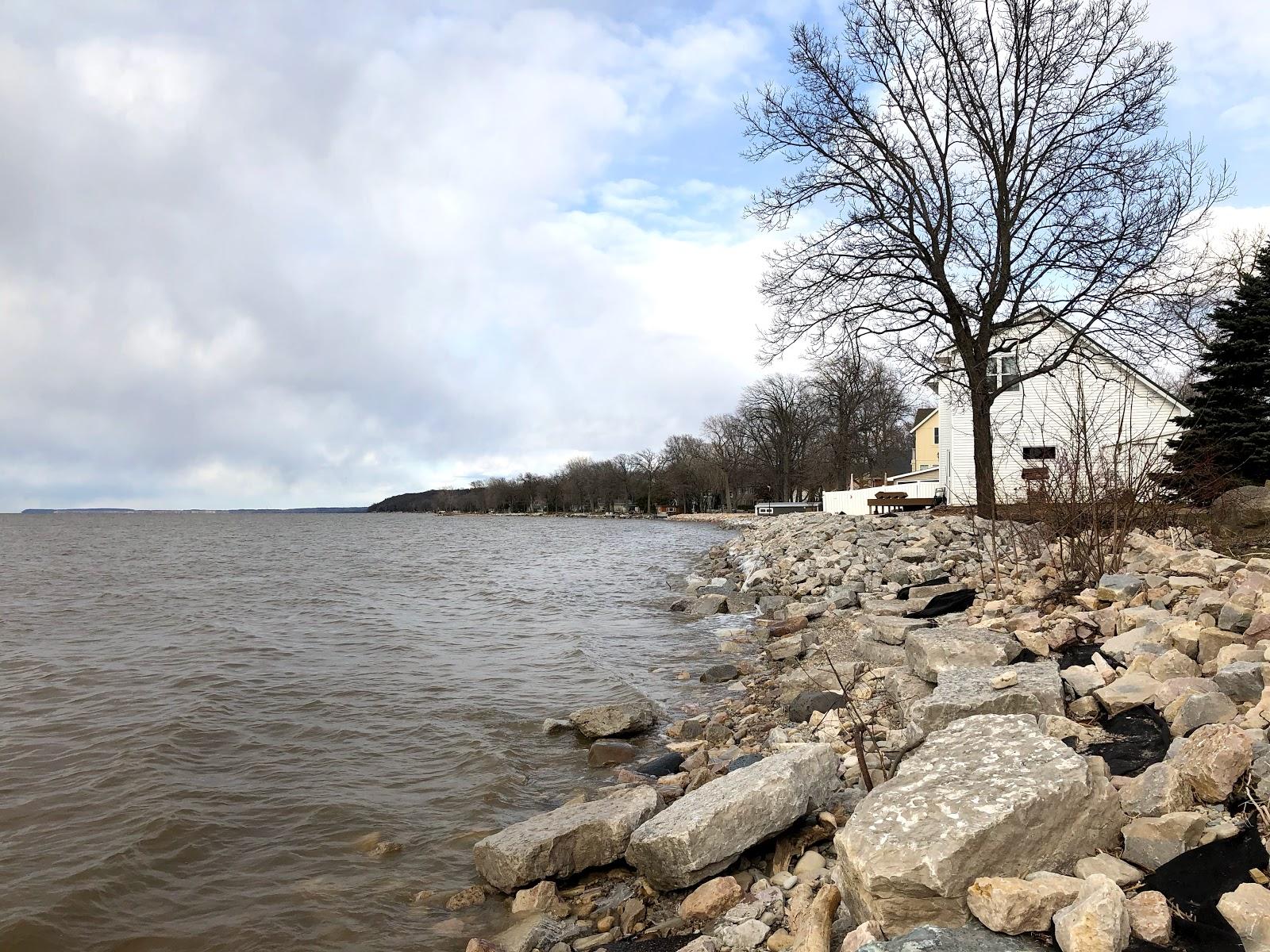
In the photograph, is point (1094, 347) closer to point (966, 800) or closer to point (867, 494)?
point (867, 494)

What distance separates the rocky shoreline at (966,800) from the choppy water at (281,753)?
782 mm

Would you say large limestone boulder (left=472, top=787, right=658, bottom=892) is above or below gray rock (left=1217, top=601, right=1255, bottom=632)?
below

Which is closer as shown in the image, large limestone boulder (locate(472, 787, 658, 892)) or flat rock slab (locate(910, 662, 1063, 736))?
flat rock slab (locate(910, 662, 1063, 736))

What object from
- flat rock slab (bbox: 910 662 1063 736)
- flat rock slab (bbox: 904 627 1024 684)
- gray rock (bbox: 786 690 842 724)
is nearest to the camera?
flat rock slab (bbox: 910 662 1063 736)

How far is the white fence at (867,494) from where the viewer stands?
26781 millimetres

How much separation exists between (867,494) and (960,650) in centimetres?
2344

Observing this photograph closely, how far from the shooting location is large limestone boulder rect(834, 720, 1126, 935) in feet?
9.07

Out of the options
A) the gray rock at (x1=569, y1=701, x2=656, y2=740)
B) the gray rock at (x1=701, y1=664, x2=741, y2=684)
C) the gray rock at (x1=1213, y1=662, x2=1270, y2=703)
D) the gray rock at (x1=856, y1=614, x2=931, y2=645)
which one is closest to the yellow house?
the gray rock at (x1=701, y1=664, x2=741, y2=684)

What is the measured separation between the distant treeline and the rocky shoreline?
12.3 m

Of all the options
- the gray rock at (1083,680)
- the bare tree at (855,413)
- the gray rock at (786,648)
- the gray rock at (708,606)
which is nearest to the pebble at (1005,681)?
the gray rock at (1083,680)

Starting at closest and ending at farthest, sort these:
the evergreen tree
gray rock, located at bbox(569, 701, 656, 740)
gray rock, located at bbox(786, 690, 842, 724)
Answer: gray rock, located at bbox(786, 690, 842, 724)
gray rock, located at bbox(569, 701, 656, 740)
the evergreen tree

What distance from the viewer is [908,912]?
2.80 meters

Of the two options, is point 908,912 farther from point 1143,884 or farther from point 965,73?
point 965,73

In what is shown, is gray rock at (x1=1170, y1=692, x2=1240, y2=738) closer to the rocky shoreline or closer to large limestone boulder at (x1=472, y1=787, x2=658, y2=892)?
the rocky shoreline
